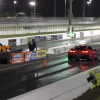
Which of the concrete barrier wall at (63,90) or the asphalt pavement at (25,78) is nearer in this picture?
the concrete barrier wall at (63,90)

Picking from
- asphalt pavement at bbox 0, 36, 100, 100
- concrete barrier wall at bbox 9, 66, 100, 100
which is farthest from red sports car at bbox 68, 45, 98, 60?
concrete barrier wall at bbox 9, 66, 100, 100

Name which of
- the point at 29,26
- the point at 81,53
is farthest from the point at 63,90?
the point at 29,26

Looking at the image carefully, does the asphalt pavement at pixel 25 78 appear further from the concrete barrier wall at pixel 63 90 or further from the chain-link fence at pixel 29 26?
the chain-link fence at pixel 29 26

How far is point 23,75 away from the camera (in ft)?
44.7

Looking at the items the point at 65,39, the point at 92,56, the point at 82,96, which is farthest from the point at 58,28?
the point at 82,96

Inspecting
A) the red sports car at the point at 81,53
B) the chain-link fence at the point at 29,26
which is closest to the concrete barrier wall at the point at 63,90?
the red sports car at the point at 81,53

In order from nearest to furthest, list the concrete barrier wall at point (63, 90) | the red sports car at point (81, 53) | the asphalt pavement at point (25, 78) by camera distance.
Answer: the concrete barrier wall at point (63, 90) < the asphalt pavement at point (25, 78) < the red sports car at point (81, 53)

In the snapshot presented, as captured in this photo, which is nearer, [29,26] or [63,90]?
[63,90]

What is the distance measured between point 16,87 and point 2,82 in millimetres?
1297

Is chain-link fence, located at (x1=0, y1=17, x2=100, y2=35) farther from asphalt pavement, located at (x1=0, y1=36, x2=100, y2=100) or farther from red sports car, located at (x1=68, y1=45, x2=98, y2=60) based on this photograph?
asphalt pavement, located at (x1=0, y1=36, x2=100, y2=100)

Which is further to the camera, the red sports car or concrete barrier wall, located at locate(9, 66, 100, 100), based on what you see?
the red sports car

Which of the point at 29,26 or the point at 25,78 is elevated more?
the point at 29,26

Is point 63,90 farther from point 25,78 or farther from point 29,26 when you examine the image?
point 29,26

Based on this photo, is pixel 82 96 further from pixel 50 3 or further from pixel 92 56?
pixel 50 3
